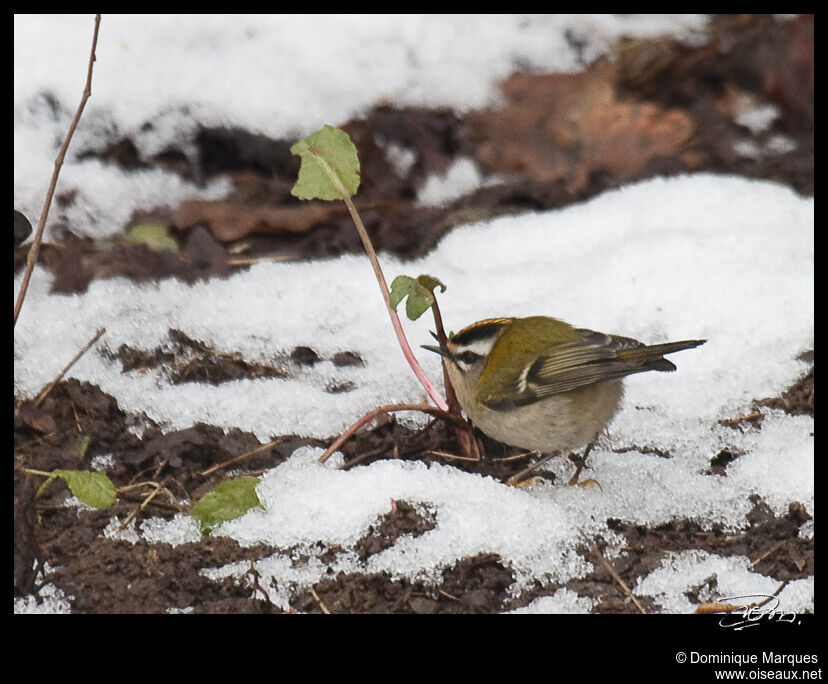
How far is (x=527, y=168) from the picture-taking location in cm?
541

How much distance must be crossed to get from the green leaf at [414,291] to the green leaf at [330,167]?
50cm

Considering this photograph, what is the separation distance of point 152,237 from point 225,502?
2.17 metres

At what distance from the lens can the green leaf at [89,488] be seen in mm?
2924

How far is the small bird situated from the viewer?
3.53 metres

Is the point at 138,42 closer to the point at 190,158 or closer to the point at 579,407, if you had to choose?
the point at 190,158

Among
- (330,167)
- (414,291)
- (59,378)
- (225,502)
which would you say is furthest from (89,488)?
(330,167)

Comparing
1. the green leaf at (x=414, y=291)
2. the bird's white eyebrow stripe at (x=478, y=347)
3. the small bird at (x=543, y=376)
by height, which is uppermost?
the green leaf at (x=414, y=291)

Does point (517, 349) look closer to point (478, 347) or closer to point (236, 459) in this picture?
point (478, 347)

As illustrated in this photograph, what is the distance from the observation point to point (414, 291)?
318cm

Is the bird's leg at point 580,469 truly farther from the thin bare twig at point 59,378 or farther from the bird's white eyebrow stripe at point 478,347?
the thin bare twig at point 59,378

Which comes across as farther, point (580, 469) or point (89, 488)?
point (580, 469)

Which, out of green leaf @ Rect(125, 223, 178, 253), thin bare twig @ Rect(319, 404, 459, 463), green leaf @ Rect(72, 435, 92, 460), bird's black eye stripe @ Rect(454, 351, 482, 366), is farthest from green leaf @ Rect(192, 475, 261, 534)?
green leaf @ Rect(125, 223, 178, 253)

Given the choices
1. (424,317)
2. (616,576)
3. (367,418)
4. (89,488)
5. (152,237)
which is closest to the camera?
(89,488)

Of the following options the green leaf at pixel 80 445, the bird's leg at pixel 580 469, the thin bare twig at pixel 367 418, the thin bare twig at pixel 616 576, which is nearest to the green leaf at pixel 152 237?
the green leaf at pixel 80 445
